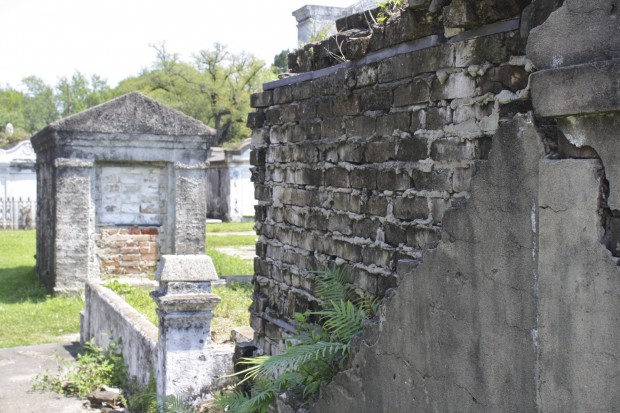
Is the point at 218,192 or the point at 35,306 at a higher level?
the point at 218,192

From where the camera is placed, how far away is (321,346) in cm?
448

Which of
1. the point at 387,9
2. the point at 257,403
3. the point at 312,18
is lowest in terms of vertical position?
the point at 257,403

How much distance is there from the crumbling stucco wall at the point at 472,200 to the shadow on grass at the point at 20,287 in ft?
30.4

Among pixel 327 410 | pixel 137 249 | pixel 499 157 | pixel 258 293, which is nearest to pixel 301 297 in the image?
pixel 258 293

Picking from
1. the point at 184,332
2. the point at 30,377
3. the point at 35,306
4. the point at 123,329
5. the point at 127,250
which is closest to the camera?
the point at 184,332

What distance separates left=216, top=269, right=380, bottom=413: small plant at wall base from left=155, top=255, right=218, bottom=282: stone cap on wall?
2.25m

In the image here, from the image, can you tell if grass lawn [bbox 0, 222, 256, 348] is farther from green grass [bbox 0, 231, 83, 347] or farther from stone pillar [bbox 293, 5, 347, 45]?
stone pillar [bbox 293, 5, 347, 45]

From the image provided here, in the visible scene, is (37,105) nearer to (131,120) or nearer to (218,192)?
(218,192)

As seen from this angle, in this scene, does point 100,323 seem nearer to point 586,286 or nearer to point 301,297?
point 301,297

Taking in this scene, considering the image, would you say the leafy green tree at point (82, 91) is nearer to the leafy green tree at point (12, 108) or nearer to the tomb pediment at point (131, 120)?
the leafy green tree at point (12, 108)

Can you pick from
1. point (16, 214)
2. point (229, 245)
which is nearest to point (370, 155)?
point (229, 245)

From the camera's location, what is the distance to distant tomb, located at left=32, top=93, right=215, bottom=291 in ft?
44.1

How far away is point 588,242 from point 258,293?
4052 mm

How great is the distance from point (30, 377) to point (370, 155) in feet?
21.2
